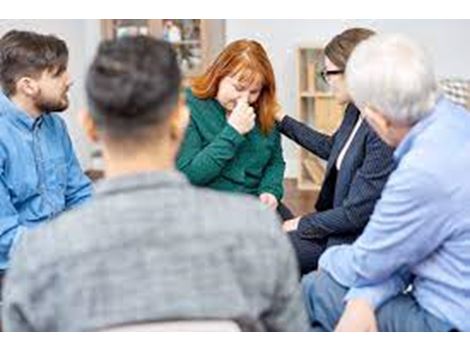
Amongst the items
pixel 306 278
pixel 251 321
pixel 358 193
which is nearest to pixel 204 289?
pixel 251 321

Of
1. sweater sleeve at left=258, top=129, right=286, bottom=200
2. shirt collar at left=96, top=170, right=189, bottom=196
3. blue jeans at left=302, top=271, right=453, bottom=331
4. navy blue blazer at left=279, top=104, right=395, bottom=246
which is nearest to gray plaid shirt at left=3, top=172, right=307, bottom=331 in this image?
shirt collar at left=96, top=170, right=189, bottom=196

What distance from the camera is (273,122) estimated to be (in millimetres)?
2307

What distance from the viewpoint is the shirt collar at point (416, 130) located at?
4.45 ft

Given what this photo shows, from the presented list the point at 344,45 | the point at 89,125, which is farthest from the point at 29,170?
the point at 89,125

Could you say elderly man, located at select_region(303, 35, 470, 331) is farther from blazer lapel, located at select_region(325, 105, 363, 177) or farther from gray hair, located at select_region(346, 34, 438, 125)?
blazer lapel, located at select_region(325, 105, 363, 177)

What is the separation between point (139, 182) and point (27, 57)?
1.16 m

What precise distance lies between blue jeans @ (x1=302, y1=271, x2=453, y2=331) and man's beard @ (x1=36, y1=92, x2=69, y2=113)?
2.78 ft

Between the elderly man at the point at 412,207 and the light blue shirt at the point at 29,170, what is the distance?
93 centimetres

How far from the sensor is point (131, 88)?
102cm

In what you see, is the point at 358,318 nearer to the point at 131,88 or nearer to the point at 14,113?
the point at 131,88

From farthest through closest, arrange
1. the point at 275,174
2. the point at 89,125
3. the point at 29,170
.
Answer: the point at 275,174 → the point at 29,170 → the point at 89,125

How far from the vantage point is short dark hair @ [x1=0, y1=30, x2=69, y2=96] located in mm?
2023

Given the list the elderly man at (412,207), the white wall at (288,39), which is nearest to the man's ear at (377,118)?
the elderly man at (412,207)
